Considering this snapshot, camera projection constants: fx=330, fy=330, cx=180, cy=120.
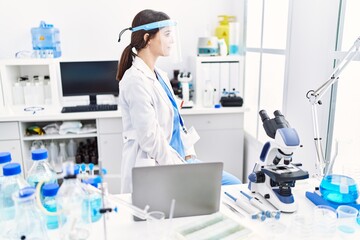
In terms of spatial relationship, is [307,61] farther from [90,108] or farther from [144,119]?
[90,108]

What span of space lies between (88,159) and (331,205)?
7.45ft

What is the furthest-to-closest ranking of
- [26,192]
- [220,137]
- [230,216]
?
[220,137], [230,216], [26,192]

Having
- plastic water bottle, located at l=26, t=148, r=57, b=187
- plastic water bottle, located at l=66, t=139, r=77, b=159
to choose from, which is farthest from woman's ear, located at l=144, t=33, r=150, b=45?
plastic water bottle, located at l=66, t=139, r=77, b=159

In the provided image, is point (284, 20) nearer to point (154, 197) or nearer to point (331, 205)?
point (331, 205)

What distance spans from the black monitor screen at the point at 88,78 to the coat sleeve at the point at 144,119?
1353 millimetres

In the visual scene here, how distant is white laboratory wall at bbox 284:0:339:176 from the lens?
190 cm

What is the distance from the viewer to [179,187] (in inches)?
47.8

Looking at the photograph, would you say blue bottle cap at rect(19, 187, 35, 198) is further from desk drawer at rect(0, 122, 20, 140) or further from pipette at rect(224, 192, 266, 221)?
desk drawer at rect(0, 122, 20, 140)

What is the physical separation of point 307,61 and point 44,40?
2326 mm

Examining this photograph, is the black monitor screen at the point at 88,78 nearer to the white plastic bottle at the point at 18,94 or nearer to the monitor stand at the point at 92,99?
the monitor stand at the point at 92,99

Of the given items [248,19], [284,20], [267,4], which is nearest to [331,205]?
[284,20]

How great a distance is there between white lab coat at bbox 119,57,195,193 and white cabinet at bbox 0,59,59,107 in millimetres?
1504

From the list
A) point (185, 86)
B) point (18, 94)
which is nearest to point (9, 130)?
point (18, 94)

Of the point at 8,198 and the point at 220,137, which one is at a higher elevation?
the point at 8,198
